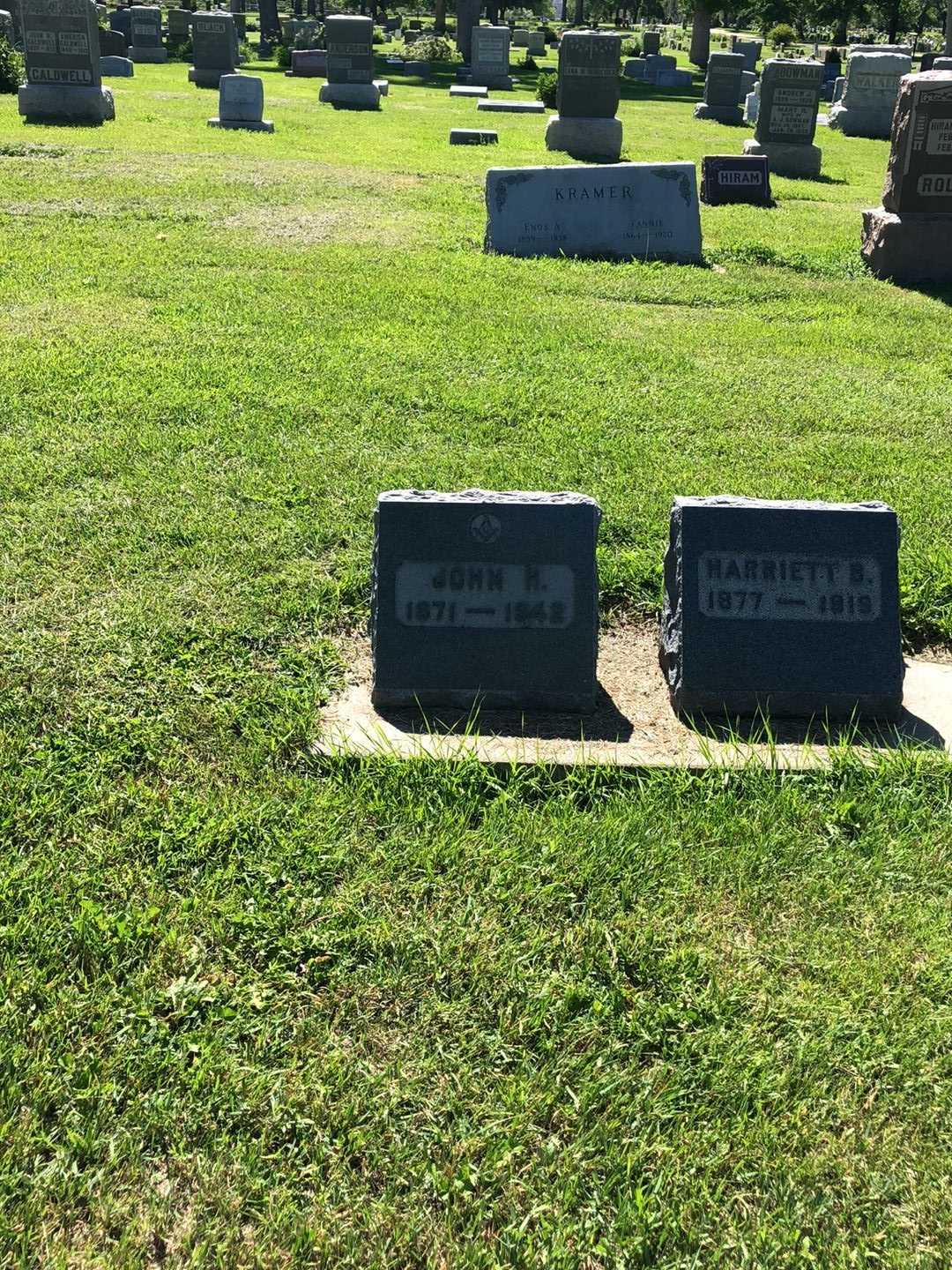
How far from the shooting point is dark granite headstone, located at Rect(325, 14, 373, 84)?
25.8 meters

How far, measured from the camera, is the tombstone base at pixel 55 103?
19.5 metres

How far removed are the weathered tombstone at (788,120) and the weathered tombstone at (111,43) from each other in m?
22.4

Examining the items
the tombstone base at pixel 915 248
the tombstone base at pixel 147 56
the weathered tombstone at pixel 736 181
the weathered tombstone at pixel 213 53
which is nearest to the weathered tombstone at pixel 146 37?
the tombstone base at pixel 147 56

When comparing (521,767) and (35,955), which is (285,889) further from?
(521,767)

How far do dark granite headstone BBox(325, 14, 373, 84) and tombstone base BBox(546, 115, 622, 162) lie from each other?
8.70 metres

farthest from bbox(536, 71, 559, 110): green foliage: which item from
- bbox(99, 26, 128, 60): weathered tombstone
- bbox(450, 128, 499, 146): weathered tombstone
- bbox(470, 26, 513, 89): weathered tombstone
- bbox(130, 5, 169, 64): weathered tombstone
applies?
bbox(99, 26, 128, 60): weathered tombstone

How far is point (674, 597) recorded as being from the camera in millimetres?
3922

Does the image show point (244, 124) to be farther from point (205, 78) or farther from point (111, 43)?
point (111, 43)

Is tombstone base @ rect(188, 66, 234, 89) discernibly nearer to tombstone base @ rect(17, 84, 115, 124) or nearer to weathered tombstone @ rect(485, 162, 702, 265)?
tombstone base @ rect(17, 84, 115, 124)

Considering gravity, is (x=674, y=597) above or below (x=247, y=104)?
below

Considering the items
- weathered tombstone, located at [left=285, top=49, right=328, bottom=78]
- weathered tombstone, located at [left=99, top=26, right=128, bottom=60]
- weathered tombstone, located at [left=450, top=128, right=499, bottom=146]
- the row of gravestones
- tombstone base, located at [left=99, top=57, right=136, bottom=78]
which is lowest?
the row of gravestones

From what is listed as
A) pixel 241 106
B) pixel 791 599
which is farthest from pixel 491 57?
pixel 791 599

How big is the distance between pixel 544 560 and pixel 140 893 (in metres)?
1.61

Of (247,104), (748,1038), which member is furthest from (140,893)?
(247,104)
